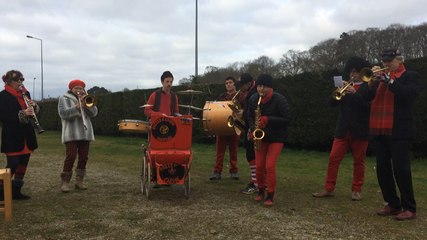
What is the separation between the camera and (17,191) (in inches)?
264

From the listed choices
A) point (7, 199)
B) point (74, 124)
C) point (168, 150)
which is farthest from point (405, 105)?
point (7, 199)

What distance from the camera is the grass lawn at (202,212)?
4941 millimetres

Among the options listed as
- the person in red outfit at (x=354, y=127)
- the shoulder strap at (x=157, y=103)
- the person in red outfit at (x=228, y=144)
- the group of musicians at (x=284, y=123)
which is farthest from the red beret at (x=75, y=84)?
the person in red outfit at (x=354, y=127)

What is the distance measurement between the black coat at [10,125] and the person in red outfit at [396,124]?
528 centimetres

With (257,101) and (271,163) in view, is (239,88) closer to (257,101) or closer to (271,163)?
(257,101)

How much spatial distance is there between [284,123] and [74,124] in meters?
3.58

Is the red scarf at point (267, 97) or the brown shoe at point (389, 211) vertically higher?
the red scarf at point (267, 97)

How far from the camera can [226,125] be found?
783 centimetres

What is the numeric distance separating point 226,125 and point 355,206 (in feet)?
8.94

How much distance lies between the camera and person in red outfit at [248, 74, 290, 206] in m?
6.28

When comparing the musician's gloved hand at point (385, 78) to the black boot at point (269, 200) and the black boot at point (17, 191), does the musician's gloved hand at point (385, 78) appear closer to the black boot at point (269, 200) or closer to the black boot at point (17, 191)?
the black boot at point (269, 200)

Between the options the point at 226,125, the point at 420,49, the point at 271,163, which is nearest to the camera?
the point at 271,163

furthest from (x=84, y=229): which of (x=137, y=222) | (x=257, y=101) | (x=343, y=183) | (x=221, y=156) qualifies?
(x=343, y=183)

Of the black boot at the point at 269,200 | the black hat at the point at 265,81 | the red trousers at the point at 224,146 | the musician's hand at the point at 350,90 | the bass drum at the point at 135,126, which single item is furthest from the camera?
the red trousers at the point at 224,146
